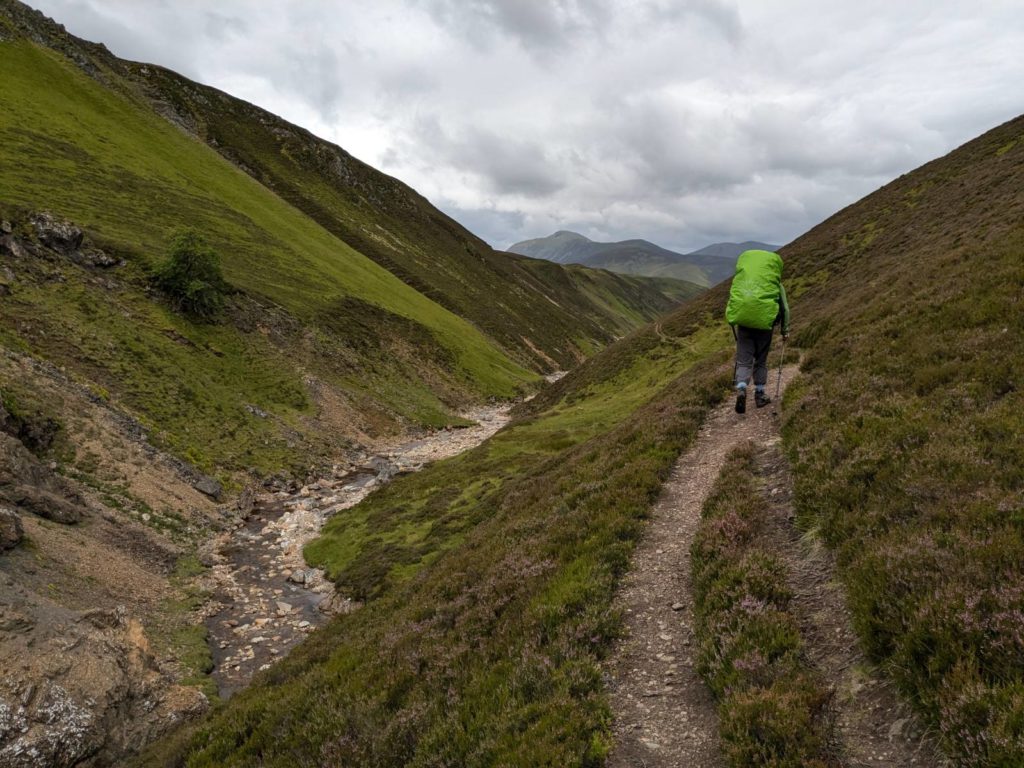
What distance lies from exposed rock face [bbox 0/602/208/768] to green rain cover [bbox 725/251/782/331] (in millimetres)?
20982

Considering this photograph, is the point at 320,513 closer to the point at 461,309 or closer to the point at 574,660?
the point at 574,660

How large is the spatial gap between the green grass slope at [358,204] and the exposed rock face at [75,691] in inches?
3850

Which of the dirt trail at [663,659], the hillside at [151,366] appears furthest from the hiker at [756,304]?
the hillside at [151,366]

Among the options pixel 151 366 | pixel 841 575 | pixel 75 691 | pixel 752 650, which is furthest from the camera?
pixel 151 366

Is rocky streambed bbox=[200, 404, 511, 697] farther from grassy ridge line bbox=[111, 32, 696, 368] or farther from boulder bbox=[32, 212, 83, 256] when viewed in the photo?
grassy ridge line bbox=[111, 32, 696, 368]

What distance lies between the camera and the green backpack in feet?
51.4

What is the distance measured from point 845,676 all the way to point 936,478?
3936 millimetres

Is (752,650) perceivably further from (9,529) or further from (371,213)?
(371,213)

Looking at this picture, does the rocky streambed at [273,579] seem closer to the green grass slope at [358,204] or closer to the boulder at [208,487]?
the boulder at [208,487]

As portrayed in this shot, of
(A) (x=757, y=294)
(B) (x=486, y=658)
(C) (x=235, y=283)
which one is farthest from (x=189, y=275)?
(B) (x=486, y=658)

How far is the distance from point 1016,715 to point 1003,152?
64118 millimetres

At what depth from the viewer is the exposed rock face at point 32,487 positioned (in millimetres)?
22406

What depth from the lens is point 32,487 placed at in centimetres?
2338

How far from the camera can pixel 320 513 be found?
36594 millimetres
